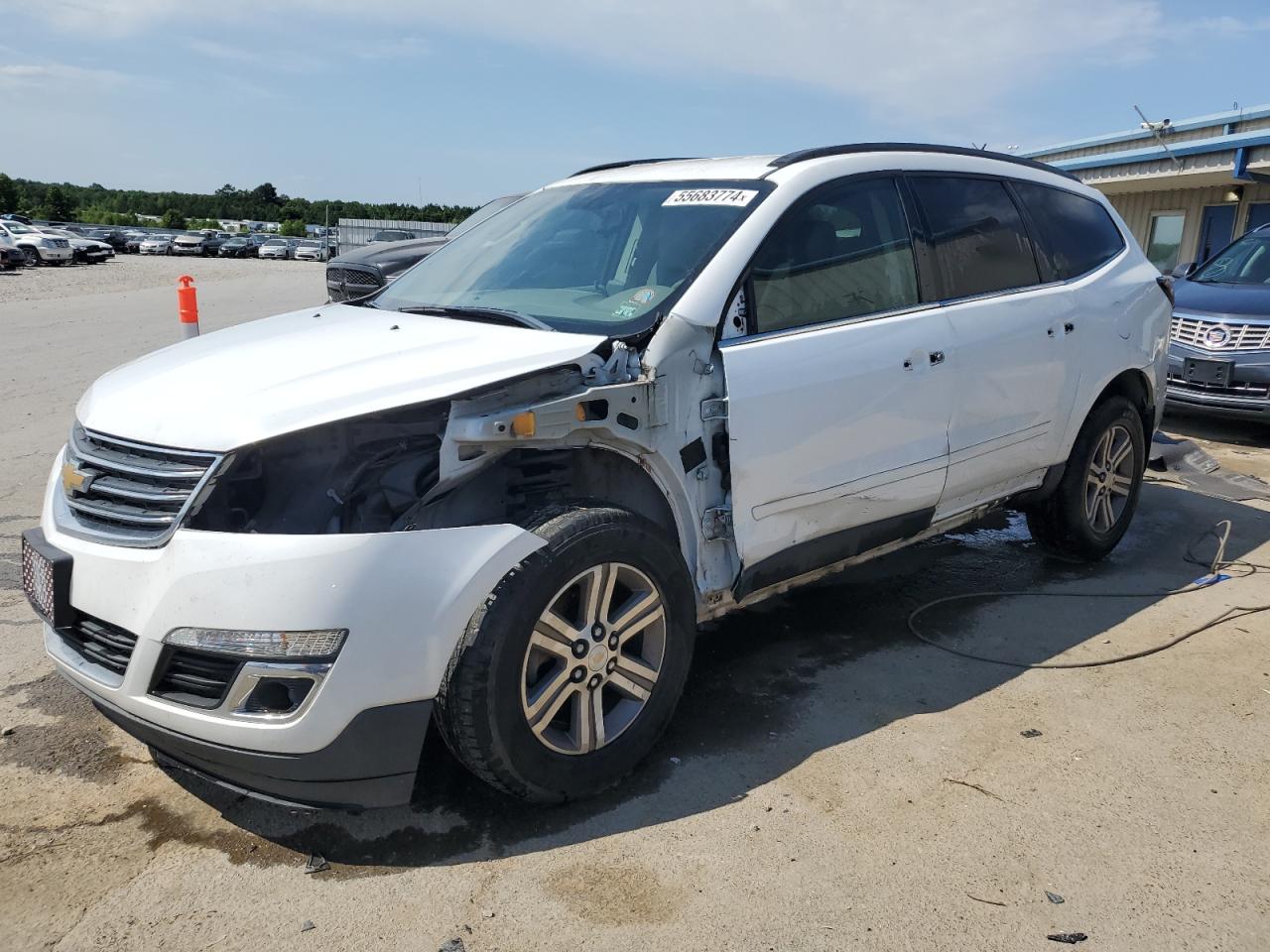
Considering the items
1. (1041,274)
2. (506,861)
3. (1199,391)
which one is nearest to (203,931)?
(506,861)

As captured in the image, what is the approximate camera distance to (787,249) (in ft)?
12.0

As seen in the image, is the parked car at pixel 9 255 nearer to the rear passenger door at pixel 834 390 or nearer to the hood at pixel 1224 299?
the hood at pixel 1224 299

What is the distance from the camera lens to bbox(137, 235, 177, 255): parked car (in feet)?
183

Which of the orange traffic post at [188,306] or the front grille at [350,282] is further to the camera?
the front grille at [350,282]

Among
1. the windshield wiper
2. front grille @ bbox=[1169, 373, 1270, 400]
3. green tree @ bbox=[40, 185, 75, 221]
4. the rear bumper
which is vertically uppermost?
green tree @ bbox=[40, 185, 75, 221]

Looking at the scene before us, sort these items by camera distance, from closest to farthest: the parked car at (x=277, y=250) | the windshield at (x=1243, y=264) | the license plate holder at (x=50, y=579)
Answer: the license plate holder at (x=50, y=579), the windshield at (x=1243, y=264), the parked car at (x=277, y=250)

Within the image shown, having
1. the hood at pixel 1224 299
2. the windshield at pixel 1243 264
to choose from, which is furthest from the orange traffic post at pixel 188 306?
the windshield at pixel 1243 264

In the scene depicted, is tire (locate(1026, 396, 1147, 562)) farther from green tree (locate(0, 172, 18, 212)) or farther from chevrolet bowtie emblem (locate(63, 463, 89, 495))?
green tree (locate(0, 172, 18, 212))

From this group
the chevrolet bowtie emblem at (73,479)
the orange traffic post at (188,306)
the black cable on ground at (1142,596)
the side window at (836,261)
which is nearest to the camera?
the chevrolet bowtie emblem at (73,479)

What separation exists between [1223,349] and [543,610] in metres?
7.89

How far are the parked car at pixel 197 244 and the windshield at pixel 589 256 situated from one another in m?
59.5

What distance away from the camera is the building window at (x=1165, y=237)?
57.2ft

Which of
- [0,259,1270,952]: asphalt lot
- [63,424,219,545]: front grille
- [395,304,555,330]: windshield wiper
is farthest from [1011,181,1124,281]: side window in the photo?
[63,424,219,545]: front grille

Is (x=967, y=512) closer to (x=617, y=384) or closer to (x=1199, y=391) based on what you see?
(x=617, y=384)
